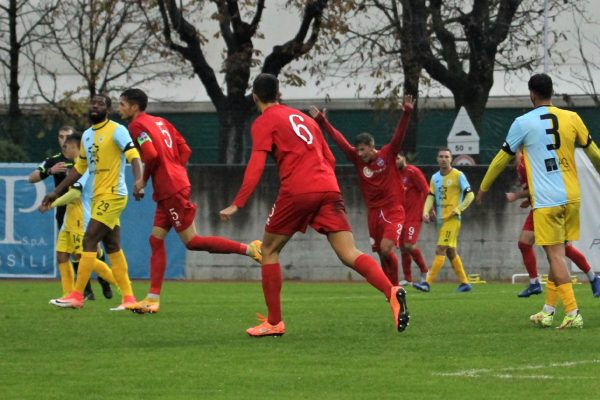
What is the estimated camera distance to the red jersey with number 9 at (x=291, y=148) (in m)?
11.4

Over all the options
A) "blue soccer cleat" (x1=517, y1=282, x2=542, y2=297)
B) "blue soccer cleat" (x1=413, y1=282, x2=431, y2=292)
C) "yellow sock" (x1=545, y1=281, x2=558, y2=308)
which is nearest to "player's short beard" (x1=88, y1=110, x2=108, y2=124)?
"yellow sock" (x1=545, y1=281, x2=558, y2=308)

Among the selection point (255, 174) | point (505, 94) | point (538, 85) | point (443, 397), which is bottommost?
point (443, 397)

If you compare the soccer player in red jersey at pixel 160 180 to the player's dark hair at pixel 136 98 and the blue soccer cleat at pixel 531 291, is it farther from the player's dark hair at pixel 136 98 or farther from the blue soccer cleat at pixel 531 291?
the blue soccer cleat at pixel 531 291

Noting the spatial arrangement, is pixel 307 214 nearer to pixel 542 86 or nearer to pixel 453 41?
pixel 542 86

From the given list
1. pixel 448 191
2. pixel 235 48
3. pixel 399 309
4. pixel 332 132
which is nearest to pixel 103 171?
pixel 332 132

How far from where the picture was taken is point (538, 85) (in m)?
12.1

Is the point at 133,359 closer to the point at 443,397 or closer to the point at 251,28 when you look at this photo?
the point at 443,397

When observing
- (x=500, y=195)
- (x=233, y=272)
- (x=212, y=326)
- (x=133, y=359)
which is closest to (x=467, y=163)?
(x=500, y=195)

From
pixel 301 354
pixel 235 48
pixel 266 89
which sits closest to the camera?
pixel 301 354

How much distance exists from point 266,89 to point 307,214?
3.27ft

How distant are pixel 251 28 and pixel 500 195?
22.2 feet

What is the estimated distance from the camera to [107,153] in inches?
580

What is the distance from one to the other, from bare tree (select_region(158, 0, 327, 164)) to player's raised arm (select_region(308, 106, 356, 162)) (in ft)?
41.7

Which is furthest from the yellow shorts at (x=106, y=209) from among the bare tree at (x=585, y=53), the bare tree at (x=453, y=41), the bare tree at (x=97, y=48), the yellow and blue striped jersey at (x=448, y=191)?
the bare tree at (x=585, y=53)
